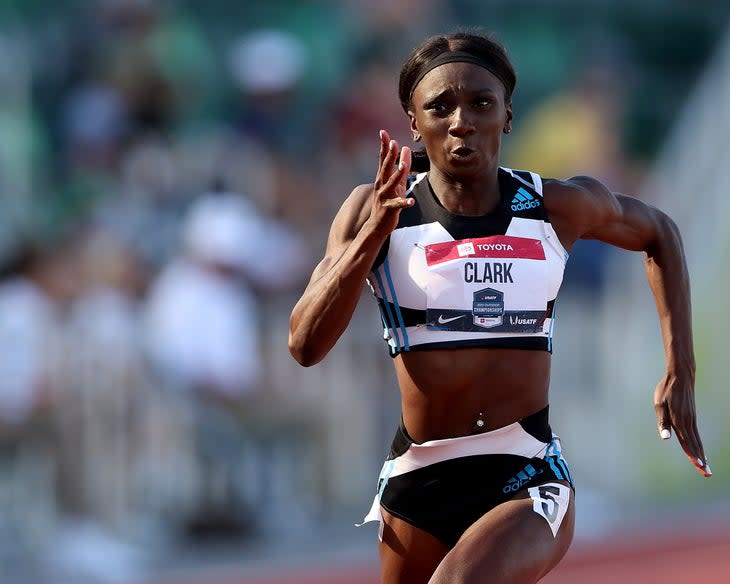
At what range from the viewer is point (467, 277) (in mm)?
4469

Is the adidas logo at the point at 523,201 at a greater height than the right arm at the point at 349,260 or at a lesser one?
greater

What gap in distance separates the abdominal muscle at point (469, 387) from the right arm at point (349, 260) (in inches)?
15.4

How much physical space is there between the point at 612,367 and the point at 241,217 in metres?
2.96

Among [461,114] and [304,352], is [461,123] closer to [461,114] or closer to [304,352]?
[461,114]

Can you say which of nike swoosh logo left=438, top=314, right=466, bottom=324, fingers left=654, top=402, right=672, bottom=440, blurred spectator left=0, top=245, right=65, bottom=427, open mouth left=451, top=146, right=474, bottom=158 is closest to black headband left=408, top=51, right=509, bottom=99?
Answer: open mouth left=451, top=146, right=474, bottom=158

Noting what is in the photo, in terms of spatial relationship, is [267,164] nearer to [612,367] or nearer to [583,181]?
[612,367]

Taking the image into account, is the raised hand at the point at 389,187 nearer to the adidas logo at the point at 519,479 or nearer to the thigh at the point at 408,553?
the adidas logo at the point at 519,479

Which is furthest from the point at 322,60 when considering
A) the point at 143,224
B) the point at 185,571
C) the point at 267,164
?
the point at 185,571

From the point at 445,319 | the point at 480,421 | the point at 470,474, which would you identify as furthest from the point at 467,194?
the point at 470,474

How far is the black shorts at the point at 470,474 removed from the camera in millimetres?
4480

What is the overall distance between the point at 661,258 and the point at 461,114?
39.9 inches

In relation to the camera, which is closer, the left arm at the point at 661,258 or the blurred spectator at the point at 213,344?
the left arm at the point at 661,258

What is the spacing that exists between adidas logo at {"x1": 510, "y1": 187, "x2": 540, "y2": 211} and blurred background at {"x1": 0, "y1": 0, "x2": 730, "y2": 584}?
4.78 m

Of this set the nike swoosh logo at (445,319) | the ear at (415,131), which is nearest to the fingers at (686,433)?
the nike swoosh logo at (445,319)
